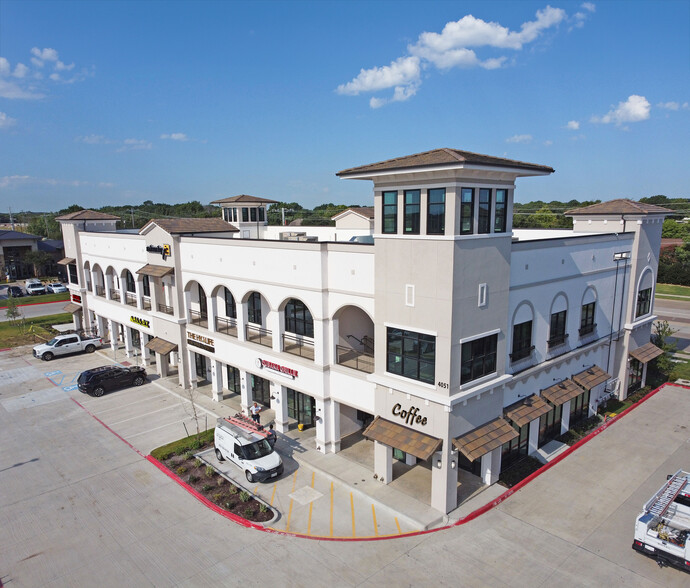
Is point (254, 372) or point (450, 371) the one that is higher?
point (450, 371)

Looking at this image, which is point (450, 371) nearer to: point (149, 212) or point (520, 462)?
point (520, 462)

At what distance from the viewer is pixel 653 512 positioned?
1571 centimetres

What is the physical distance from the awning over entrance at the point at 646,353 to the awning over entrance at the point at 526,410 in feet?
37.0

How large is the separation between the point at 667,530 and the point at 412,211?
44.9 feet

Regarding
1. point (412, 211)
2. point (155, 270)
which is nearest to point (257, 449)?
point (412, 211)

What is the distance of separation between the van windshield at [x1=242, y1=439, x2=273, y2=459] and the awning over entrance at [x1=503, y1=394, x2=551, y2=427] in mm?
10653

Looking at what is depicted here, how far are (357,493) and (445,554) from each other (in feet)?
15.2

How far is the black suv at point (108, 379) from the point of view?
102ft

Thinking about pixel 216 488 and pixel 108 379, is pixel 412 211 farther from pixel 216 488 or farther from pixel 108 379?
pixel 108 379

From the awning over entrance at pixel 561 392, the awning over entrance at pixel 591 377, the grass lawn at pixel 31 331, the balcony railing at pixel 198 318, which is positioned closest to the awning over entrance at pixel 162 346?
the balcony railing at pixel 198 318

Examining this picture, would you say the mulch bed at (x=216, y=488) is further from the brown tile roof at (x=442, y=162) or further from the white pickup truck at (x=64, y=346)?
the white pickup truck at (x=64, y=346)

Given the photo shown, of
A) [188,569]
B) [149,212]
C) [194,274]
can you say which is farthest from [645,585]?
[149,212]

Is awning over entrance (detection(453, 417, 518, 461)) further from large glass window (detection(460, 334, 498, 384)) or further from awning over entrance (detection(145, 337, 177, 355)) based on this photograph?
awning over entrance (detection(145, 337, 177, 355))

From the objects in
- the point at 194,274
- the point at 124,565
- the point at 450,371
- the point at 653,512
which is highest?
the point at 194,274
